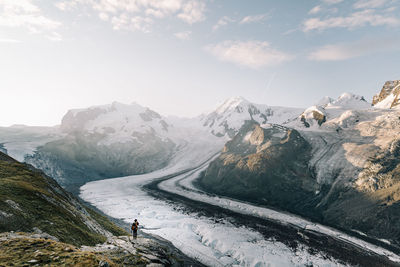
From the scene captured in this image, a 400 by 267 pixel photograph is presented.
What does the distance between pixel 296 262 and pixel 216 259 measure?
15464mm

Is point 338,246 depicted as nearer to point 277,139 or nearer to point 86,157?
point 277,139

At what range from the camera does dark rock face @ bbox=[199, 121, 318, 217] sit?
88.4 meters

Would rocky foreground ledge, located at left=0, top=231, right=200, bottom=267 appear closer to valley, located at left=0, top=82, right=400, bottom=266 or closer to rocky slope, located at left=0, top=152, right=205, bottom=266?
rocky slope, located at left=0, top=152, right=205, bottom=266

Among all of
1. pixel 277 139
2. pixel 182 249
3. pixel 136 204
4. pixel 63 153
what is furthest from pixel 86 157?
pixel 182 249

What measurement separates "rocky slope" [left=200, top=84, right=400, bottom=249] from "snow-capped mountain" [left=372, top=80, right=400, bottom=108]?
706 inches

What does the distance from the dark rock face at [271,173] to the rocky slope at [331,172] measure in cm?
34

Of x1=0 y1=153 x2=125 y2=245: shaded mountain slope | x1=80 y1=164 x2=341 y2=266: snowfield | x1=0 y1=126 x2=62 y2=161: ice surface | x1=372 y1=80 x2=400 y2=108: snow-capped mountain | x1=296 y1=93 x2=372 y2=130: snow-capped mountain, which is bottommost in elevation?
x1=80 y1=164 x2=341 y2=266: snowfield

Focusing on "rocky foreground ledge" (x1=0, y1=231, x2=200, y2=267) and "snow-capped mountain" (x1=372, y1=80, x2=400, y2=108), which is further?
"snow-capped mountain" (x1=372, y1=80, x2=400, y2=108)

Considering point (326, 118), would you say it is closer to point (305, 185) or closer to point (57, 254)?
point (305, 185)

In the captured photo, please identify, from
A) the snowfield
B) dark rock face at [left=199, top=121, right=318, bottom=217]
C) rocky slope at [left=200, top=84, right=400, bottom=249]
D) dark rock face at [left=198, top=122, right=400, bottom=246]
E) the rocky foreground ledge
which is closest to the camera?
the rocky foreground ledge

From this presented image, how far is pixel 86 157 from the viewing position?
18638 cm

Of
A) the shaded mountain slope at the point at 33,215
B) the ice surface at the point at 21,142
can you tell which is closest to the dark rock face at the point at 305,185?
the shaded mountain slope at the point at 33,215

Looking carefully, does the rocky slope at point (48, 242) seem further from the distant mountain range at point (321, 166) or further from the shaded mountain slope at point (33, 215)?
the distant mountain range at point (321, 166)

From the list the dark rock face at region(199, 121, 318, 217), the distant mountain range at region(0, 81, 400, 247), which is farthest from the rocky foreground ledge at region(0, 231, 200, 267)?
the dark rock face at region(199, 121, 318, 217)
